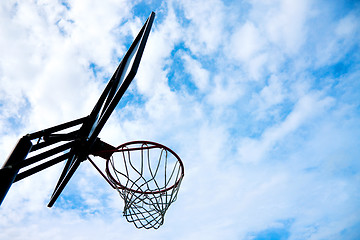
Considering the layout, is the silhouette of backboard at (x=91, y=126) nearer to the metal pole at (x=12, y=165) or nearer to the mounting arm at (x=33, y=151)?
the mounting arm at (x=33, y=151)

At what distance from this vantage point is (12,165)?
89.7 inches

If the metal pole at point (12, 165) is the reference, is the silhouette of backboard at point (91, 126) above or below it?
above

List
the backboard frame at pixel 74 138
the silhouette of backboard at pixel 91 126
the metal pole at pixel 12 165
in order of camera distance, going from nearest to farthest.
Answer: the metal pole at pixel 12 165, the backboard frame at pixel 74 138, the silhouette of backboard at pixel 91 126

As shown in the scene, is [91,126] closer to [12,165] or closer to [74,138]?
[74,138]

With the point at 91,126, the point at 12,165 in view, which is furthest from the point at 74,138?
the point at 12,165

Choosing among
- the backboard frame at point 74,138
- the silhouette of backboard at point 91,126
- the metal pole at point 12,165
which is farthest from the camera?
the silhouette of backboard at point 91,126

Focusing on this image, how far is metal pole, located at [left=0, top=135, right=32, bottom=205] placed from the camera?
7.14 feet

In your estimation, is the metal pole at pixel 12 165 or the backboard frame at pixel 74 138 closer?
the metal pole at pixel 12 165

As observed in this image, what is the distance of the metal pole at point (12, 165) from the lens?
7.14 ft

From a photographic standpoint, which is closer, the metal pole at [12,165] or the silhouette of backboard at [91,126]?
the metal pole at [12,165]

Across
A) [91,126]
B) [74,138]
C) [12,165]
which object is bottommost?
[12,165]

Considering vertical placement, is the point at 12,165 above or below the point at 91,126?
below

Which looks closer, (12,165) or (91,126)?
(12,165)

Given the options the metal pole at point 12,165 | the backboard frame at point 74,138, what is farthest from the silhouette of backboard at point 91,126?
the metal pole at point 12,165
